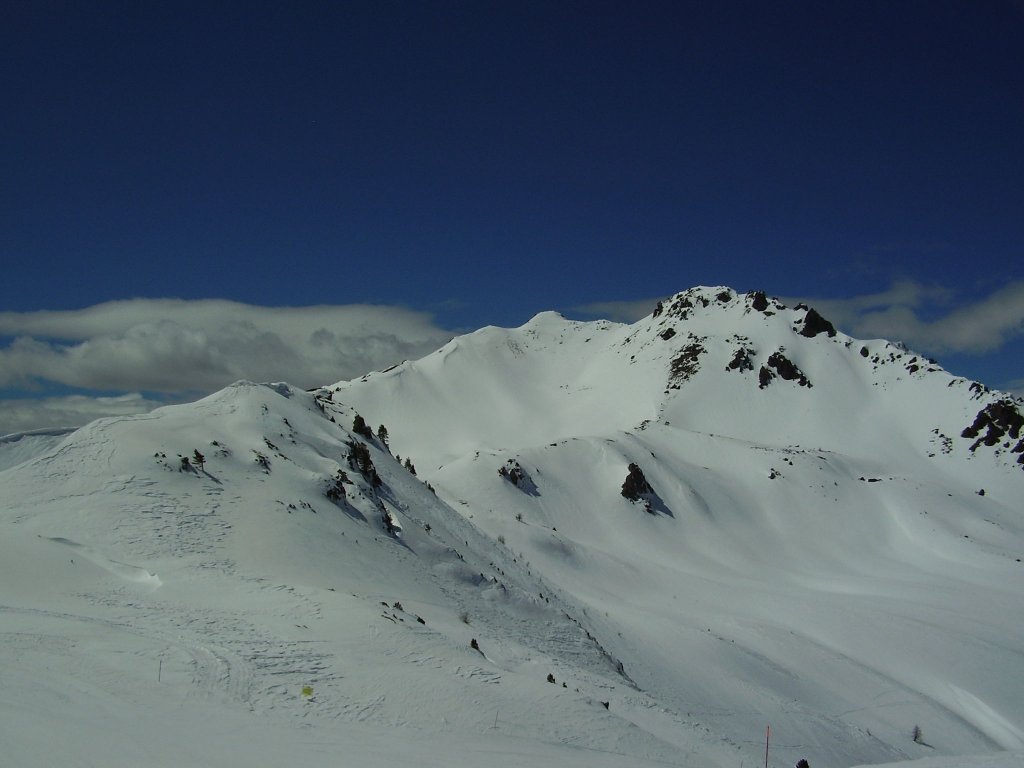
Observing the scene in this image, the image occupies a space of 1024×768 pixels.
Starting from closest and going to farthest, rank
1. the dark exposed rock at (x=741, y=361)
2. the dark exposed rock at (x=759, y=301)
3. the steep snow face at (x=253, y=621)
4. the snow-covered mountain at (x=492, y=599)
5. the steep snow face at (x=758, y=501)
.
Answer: the steep snow face at (x=253, y=621) < the snow-covered mountain at (x=492, y=599) < the steep snow face at (x=758, y=501) < the dark exposed rock at (x=741, y=361) < the dark exposed rock at (x=759, y=301)

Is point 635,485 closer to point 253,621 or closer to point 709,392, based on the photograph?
point 709,392

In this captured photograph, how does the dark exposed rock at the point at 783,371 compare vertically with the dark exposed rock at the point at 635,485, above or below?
above

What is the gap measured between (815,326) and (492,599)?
104 metres

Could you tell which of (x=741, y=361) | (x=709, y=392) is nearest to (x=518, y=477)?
(x=709, y=392)

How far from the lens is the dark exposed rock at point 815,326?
112m

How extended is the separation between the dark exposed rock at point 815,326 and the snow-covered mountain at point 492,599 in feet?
115

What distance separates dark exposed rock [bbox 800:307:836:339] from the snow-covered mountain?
3498 cm

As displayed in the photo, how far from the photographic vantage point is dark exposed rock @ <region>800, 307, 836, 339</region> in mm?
111875

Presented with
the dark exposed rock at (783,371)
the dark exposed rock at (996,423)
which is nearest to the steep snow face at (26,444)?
the dark exposed rock at (783,371)

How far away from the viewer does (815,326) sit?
4432 inches

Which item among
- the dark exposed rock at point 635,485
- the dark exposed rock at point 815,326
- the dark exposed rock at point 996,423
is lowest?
the dark exposed rock at point 635,485

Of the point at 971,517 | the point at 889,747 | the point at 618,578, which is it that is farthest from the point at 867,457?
the point at 889,747

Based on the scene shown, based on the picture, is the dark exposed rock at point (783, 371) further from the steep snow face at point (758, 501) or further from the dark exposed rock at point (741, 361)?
the dark exposed rock at point (741, 361)

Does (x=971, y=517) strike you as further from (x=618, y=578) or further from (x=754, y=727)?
(x=754, y=727)
